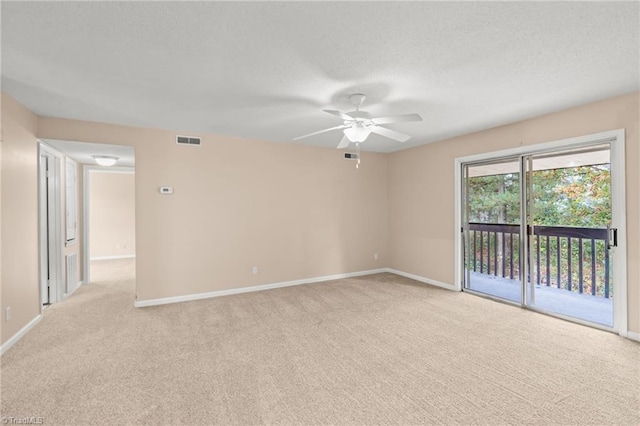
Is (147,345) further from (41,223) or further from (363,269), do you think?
(363,269)

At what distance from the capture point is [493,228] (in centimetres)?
473

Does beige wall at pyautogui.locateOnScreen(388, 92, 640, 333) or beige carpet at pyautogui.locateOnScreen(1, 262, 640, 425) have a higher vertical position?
beige wall at pyautogui.locateOnScreen(388, 92, 640, 333)

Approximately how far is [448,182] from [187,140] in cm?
427

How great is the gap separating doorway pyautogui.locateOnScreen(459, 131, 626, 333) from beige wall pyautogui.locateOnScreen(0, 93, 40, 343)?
18.9ft

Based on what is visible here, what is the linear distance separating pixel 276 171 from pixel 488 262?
3.95 meters

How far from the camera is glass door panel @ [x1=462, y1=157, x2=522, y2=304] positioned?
170 inches

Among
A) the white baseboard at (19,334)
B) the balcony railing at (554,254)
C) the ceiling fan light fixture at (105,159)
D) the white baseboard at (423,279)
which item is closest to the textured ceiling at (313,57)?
the ceiling fan light fixture at (105,159)

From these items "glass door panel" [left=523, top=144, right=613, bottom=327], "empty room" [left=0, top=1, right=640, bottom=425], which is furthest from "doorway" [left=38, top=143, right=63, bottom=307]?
"glass door panel" [left=523, top=144, right=613, bottom=327]

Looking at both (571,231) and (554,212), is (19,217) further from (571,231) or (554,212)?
(571,231)

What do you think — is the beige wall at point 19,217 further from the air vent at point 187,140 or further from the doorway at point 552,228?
the doorway at point 552,228

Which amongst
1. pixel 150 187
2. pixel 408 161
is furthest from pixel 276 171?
pixel 408 161

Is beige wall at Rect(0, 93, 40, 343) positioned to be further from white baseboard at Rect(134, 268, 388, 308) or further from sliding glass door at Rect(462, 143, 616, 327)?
sliding glass door at Rect(462, 143, 616, 327)

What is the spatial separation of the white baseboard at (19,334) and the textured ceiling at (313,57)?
2.46 metres

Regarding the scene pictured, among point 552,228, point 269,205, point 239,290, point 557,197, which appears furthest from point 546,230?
point 239,290
